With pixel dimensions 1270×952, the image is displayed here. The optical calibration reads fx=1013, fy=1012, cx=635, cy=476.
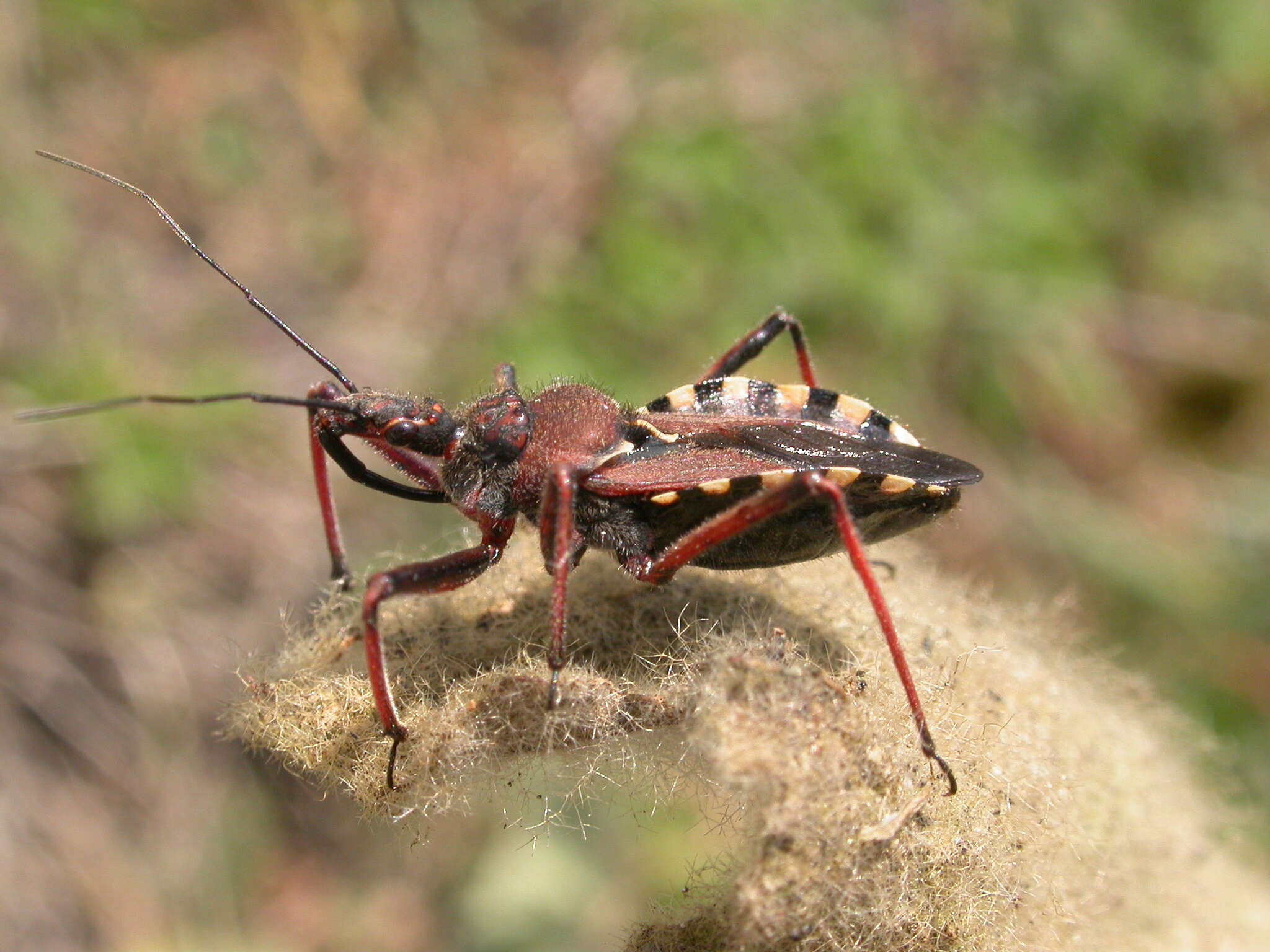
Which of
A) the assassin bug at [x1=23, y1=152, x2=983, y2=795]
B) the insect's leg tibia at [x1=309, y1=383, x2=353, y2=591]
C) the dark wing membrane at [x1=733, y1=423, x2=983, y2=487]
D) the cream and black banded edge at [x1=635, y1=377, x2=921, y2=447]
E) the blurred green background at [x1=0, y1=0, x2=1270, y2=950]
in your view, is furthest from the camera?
the blurred green background at [x1=0, y1=0, x2=1270, y2=950]

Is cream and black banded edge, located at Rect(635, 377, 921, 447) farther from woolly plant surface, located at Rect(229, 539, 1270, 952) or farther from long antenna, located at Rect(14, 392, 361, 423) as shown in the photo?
long antenna, located at Rect(14, 392, 361, 423)

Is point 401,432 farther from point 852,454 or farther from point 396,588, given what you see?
point 852,454

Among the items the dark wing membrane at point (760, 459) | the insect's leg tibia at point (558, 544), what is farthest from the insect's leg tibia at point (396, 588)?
the dark wing membrane at point (760, 459)

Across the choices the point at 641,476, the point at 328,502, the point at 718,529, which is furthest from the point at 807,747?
the point at 328,502

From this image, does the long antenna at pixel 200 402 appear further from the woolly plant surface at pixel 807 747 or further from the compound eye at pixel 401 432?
the woolly plant surface at pixel 807 747

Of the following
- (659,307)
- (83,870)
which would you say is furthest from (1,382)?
(659,307)

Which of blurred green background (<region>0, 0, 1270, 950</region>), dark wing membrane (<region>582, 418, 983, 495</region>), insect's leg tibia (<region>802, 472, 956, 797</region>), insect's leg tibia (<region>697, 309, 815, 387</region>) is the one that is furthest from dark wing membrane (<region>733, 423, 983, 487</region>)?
blurred green background (<region>0, 0, 1270, 950</region>)

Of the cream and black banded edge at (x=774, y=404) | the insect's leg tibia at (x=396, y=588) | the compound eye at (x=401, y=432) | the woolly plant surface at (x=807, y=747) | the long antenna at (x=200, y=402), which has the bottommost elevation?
the woolly plant surface at (x=807, y=747)

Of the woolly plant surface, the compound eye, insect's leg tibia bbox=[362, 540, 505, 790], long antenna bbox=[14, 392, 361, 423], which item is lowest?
the woolly plant surface
